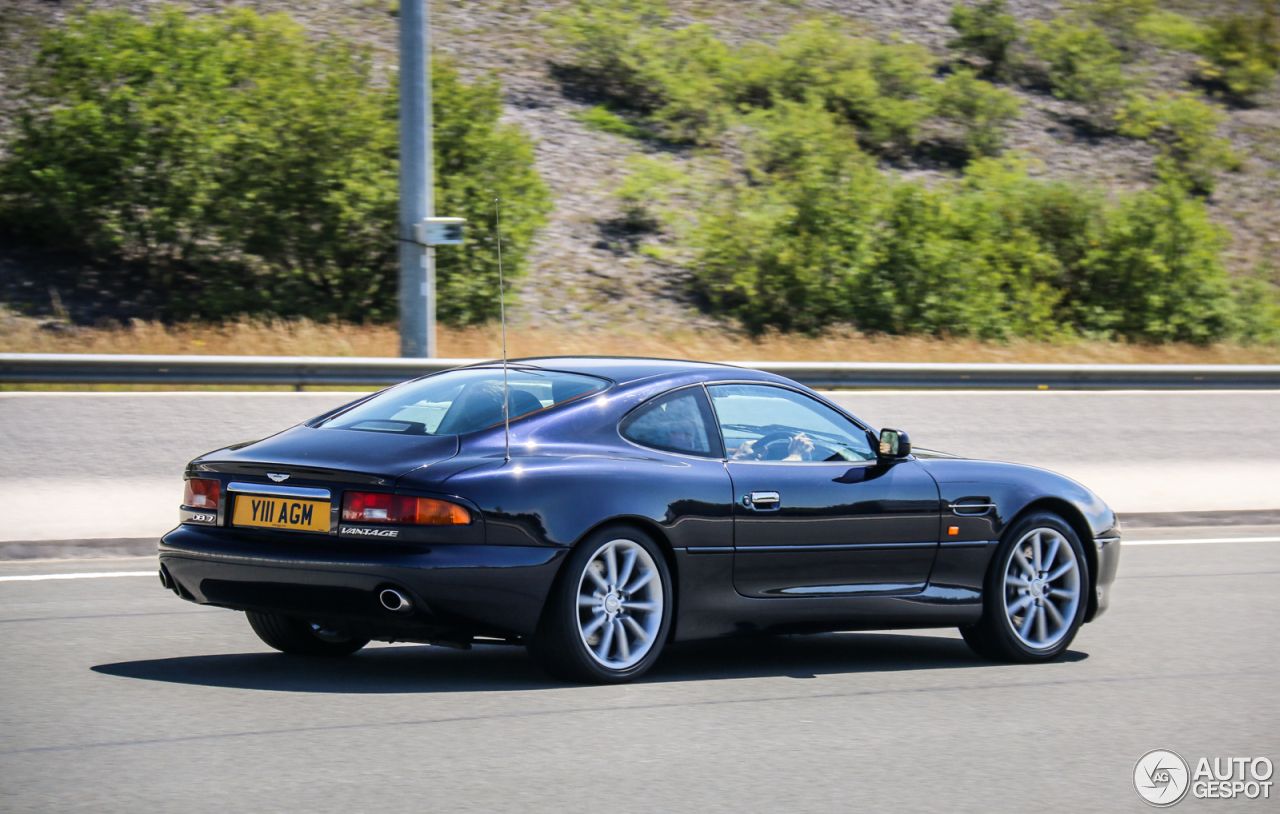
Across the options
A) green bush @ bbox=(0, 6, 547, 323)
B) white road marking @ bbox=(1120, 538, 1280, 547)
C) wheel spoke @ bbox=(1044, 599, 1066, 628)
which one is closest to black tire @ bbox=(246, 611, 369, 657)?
wheel spoke @ bbox=(1044, 599, 1066, 628)

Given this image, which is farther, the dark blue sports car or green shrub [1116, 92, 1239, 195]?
green shrub [1116, 92, 1239, 195]

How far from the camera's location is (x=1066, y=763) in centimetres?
499

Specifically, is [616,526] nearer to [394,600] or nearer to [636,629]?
[636,629]

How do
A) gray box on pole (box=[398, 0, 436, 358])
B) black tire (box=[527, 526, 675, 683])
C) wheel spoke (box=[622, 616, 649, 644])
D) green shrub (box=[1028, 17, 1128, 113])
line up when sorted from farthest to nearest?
green shrub (box=[1028, 17, 1128, 113]) < gray box on pole (box=[398, 0, 436, 358]) < wheel spoke (box=[622, 616, 649, 644]) < black tire (box=[527, 526, 675, 683])

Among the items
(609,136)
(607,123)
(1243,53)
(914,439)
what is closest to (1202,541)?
(914,439)

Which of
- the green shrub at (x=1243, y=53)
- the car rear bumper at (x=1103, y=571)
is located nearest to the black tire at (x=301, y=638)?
the car rear bumper at (x=1103, y=571)

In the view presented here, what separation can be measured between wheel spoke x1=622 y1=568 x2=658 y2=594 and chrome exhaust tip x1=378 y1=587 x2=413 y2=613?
0.89 metres

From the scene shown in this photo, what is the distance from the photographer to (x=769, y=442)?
21.2 feet

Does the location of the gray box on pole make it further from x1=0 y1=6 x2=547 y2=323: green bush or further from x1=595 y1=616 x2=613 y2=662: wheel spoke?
x1=0 y1=6 x2=547 y2=323: green bush

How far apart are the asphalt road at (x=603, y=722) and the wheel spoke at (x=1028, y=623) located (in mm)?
183

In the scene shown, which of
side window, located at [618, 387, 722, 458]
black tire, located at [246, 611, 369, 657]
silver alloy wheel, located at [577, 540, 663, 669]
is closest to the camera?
silver alloy wheel, located at [577, 540, 663, 669]

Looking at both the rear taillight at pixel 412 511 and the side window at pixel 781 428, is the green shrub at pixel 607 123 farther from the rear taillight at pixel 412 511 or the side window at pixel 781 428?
the rear taillight at pixel 412 511

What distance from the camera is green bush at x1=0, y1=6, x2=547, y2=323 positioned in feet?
63.5

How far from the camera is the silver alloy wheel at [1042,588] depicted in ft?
22.6
